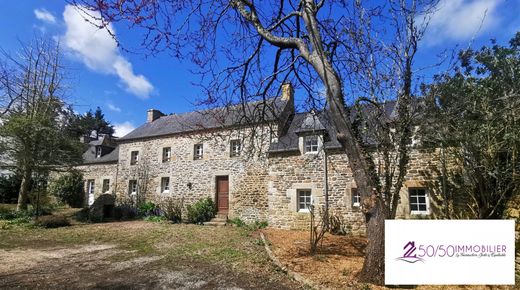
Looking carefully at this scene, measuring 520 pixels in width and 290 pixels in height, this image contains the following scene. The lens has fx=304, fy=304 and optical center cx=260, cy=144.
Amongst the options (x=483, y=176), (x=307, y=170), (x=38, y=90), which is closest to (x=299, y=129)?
(x=307, y=170)

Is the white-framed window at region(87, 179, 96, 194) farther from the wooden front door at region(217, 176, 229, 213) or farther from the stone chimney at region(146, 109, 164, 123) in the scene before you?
the wooden front door at region(217, 176, 229, 213)

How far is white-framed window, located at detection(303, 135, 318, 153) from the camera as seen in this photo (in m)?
13.2

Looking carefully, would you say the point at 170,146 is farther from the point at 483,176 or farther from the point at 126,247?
the point at 483,176

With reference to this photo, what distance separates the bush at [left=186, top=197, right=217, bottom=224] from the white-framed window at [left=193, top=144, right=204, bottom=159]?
2.65m

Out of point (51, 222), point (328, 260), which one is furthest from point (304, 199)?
point (51, 222)

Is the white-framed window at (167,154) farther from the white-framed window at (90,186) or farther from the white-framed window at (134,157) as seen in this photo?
the white-framed window at (90,186)

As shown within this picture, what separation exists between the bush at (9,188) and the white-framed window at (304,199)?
21.4 meters

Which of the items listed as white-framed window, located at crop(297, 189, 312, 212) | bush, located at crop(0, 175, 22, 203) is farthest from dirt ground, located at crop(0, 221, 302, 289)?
bush, located at crop(0, 175, 22, 203)

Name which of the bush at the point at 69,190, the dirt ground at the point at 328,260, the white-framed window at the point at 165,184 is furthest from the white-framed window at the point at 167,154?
the dirt ground at the point at 328,260

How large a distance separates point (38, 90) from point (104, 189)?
7.39 metres

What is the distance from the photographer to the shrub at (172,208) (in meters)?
16.4

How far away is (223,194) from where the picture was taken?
52.1 feet

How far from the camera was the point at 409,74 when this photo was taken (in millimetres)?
6199

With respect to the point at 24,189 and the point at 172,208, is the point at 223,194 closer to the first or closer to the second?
the point at 172,208
